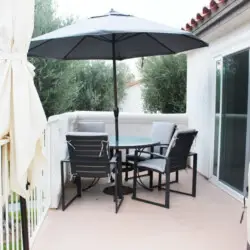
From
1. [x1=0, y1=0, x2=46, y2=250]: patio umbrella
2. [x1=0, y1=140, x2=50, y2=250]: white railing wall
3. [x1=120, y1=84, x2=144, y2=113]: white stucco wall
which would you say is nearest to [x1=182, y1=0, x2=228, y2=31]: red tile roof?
[x1=0, y1=0, x2=46, y2=250]: patio umbrella

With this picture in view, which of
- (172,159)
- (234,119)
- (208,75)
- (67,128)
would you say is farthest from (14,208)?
(208,75)

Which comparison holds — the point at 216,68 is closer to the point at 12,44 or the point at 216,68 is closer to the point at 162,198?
the point at 162,198

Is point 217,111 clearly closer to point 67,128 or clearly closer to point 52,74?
point 67,128

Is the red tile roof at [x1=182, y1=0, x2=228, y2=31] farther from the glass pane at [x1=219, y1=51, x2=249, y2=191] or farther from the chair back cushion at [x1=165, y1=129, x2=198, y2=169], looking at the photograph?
the chair back cushion at [x1=165, y1=129, x2=198, y2=169]

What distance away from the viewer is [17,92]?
6.50ft

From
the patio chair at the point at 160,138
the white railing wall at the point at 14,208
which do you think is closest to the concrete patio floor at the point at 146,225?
the white railing wall at the point at 14,208

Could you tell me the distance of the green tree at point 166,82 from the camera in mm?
9000

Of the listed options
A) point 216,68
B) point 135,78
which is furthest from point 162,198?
point 135,78

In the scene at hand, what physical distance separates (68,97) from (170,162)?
13.6 ft

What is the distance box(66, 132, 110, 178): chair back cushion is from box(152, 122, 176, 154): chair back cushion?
65.2 inches

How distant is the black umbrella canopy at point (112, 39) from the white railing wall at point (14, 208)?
177 centimetres

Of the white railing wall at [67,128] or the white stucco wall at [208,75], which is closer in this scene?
the white railing wall at [67,128]

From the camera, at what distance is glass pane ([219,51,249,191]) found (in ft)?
15.0

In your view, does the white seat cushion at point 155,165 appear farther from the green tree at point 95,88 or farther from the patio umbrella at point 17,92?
the green tree at point 95,88
